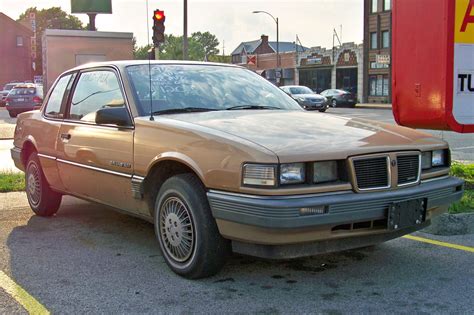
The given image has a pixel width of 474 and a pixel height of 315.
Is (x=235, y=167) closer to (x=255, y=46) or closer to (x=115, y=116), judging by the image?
(x=115, y=116)

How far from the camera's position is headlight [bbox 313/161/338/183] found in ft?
11.8

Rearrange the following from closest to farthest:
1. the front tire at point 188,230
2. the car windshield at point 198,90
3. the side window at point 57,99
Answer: the front tire at point 188,230 < the car windshield at point 198,90 < the side window at point 57,99

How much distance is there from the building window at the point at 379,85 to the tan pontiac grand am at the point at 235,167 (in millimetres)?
39011

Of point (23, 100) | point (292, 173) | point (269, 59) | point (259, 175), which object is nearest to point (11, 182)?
point (259, 175)

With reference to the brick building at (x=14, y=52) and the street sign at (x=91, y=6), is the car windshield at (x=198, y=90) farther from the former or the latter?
the brick building at (x=14, y=52)

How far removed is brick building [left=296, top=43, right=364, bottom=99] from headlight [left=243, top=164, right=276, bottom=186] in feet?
141

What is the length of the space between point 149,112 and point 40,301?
1.71m

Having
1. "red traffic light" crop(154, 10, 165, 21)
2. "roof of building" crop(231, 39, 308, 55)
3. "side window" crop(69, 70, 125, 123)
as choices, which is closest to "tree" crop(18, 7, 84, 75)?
"roof of building" crop(231, 39, 308, 55)

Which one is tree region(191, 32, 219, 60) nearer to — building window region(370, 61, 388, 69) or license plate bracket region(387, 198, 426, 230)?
building window region(370, 61, 388, 69)

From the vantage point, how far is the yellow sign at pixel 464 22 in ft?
16.7

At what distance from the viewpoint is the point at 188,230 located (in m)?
4.03

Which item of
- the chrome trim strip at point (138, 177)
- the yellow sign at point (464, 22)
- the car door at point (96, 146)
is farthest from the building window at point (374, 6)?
the chrome trim strip at point (138, 177)

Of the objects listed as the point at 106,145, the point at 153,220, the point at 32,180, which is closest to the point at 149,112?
the point at 106,145

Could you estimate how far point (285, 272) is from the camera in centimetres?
426
